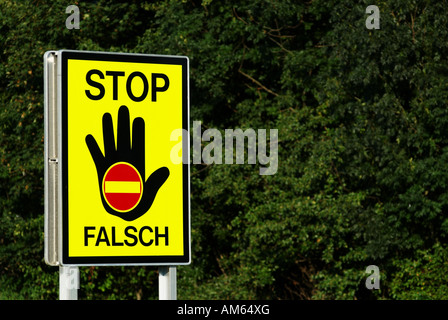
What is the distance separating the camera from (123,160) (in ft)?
9.84

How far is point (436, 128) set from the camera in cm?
1241

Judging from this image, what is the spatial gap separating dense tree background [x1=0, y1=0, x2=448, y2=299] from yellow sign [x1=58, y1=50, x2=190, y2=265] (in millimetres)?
9655

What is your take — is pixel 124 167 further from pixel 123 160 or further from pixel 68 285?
pixel 68 285

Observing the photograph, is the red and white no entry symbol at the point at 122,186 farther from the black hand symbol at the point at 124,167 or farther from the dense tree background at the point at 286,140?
the dense tree background at the point at 286,140

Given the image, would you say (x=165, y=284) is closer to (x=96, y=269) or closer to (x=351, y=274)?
(x=351, y=274)

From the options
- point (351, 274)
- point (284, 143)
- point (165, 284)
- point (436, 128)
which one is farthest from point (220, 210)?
point (165, 284)

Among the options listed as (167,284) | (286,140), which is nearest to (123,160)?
(167,284)

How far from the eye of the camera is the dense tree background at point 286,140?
12570 mm

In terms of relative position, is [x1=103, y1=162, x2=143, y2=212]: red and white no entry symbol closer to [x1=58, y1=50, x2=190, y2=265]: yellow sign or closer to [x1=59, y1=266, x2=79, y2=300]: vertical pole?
[x1=58, y1=50, x2=190, y2=265]: yellow sign

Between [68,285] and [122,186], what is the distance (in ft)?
1.28

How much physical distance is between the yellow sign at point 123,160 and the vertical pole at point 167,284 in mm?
29

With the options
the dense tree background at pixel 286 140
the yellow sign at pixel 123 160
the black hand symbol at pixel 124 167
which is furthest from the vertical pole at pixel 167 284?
the dense tree background at pixel 286 140

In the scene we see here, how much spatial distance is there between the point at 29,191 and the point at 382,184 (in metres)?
6.15

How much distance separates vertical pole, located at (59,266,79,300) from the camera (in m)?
2.85
